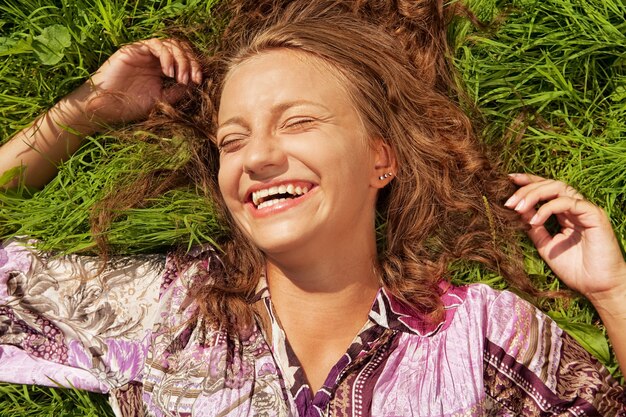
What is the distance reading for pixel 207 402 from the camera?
9.18ft

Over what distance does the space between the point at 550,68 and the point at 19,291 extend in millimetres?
2396

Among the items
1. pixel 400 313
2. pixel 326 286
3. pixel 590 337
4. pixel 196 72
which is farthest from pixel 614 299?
pixel 196 72

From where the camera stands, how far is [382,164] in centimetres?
298

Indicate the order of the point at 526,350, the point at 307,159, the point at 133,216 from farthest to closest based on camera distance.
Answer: the point at 133,216, the point at 526,350, the point at 307,159

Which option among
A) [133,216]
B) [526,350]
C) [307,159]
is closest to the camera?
[307,159]

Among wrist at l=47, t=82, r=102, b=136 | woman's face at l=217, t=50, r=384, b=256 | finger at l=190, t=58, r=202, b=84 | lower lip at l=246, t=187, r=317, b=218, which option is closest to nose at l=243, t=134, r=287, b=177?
woman's face at l=217, t=50, r=384, b=256

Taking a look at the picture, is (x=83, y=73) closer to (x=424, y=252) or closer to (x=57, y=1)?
(x=57, y=1)

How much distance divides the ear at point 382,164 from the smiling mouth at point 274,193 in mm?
346

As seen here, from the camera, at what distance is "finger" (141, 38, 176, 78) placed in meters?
3.16

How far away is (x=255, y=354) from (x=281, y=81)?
1.03 metres

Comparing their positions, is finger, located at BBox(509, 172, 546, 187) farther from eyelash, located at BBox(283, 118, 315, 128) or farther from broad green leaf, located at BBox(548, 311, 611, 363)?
eyelash, located at BBox(283, 118, 315, 128)

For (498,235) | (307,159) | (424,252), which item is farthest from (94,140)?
(498,235)

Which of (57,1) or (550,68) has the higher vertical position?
(57,1)

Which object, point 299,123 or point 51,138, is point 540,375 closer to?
point 299,123
